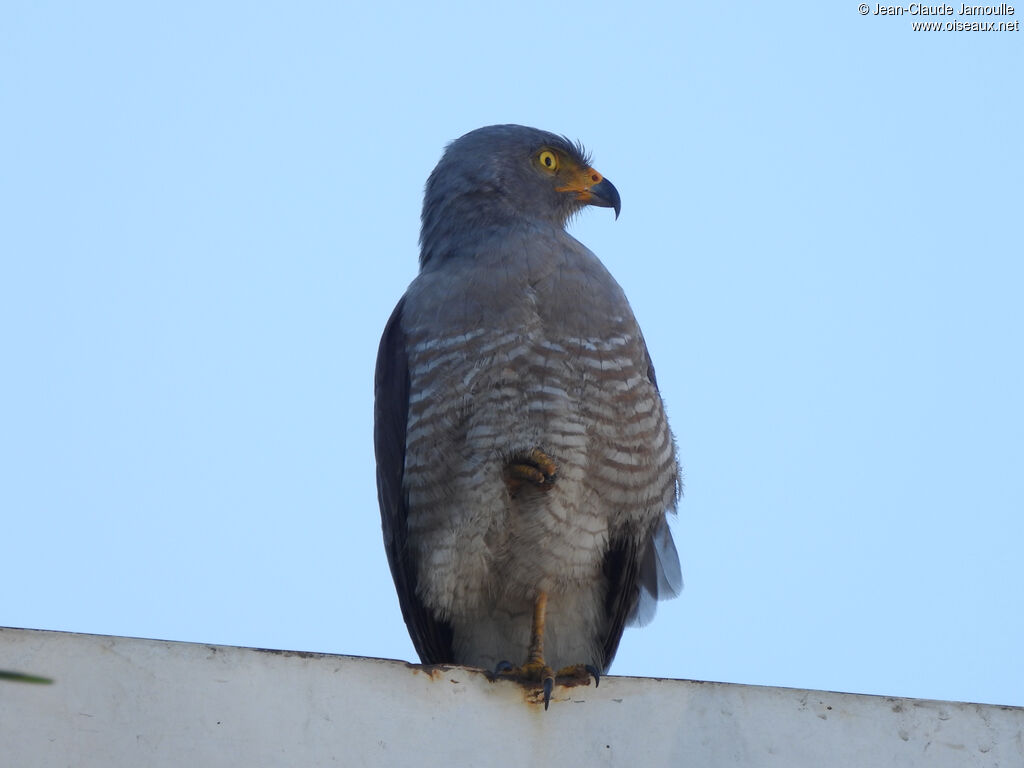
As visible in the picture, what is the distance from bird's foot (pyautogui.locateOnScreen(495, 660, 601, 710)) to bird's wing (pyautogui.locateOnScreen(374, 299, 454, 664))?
3.03 ft

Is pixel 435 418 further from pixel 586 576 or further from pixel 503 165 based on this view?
pixel 503 165

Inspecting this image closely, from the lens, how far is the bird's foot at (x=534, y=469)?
4852 millimetres

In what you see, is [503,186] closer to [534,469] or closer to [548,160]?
[548,160]

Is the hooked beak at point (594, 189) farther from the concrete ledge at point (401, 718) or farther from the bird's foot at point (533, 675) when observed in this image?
the concrete ledge at point (401, 718)

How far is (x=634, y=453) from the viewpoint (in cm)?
508

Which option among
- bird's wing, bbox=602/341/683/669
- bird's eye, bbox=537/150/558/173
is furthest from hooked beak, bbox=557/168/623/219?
bird's wing, bbox=602/341/683/669

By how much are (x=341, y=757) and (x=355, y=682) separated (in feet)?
0.68

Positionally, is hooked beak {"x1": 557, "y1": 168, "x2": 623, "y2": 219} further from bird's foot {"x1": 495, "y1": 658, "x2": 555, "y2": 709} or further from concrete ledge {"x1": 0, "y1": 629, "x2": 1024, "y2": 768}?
concrete ledge {"x1": 0, "y1": 629, "x2": 1024, "y2": 768}

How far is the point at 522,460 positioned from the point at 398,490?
2.19 ft

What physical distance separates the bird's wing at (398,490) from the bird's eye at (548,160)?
124 centimetres

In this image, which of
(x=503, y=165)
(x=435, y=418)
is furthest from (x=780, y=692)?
(x=503, y=165)

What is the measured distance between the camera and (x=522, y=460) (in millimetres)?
4879

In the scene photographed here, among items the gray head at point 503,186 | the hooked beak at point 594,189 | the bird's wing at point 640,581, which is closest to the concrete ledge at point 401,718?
the bird's wing at point 640,581

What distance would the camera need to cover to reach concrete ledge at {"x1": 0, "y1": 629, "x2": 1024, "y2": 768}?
10.9ft
